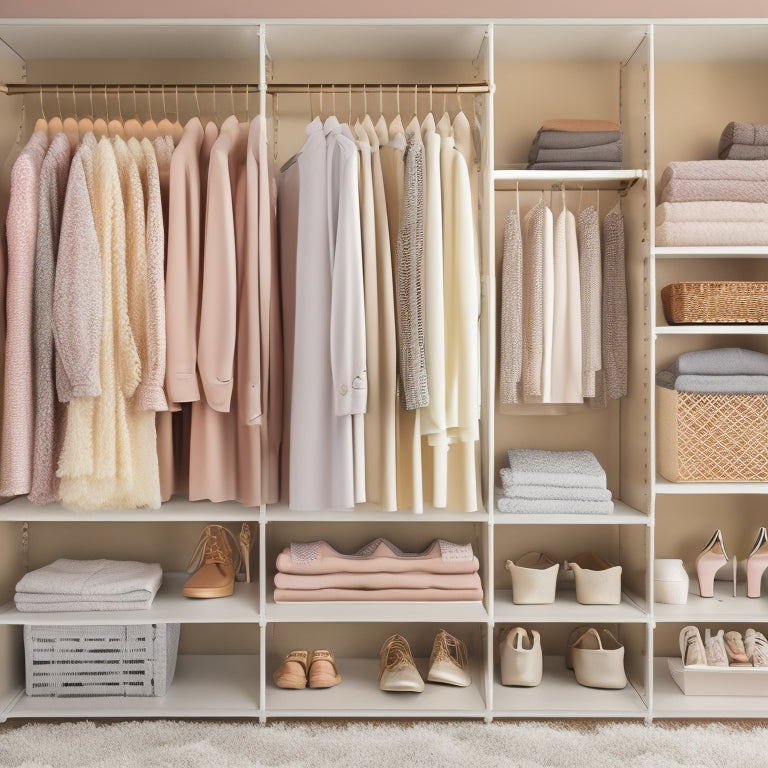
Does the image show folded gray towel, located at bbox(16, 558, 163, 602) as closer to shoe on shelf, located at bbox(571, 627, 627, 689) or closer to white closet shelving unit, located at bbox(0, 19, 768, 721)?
white closet shelving unit, located at bbox(0, 19, 768, 721)

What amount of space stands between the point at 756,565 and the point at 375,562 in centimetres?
134

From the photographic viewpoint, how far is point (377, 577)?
2.53 meters

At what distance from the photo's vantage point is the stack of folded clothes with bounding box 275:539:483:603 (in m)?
2.52

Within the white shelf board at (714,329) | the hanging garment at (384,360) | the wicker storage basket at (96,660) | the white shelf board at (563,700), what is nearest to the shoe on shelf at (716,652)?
the white shelf board at (563,700)

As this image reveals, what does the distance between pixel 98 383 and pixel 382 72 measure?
1.58 m

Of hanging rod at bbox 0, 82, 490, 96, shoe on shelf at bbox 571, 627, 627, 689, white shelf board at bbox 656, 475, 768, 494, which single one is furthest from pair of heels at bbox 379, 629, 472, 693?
hanging rod at bbox 0, 82, 490, 96

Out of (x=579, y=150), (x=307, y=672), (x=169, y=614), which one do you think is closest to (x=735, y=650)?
(x=307, y=672)

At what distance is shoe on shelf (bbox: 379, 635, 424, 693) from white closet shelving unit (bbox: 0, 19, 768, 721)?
58mm

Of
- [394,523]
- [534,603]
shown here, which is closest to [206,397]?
[394,523]

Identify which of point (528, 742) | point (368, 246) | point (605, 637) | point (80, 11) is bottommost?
point (528, 742)

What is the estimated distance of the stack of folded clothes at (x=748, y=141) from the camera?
2574mm

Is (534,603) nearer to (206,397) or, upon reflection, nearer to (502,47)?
(206,397)

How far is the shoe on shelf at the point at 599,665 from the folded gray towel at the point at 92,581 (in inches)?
58.6

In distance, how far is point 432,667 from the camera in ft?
8.53
